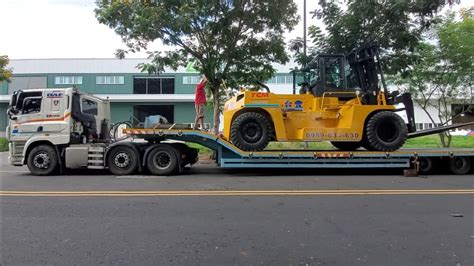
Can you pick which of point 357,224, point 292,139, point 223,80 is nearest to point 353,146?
point 292,139

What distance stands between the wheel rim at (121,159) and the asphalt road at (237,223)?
1671 millimetres

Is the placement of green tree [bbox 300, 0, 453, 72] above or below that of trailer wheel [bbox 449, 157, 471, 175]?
above

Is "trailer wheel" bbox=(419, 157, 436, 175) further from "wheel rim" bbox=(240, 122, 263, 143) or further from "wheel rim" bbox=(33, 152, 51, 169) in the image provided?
"wheel rim" bbox=(33, 152, 51, 169)

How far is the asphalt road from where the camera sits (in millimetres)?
5023

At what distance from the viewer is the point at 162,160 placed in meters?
12.5

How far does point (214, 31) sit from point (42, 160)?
23.7 feet

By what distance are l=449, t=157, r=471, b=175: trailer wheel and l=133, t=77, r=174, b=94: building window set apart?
43.4 meters

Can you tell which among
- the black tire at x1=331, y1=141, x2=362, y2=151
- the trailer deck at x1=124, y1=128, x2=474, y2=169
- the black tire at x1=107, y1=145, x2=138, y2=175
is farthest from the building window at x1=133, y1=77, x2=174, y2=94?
the trailer deck at x1=124, y1=128, x2=474, y2=169

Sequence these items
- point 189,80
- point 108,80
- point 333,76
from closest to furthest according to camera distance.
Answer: point 333,76, point 189,80, point 108,80

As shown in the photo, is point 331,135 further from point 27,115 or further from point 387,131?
point 27,115

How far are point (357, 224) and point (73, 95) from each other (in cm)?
944

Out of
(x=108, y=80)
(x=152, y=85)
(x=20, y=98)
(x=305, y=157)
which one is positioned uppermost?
(x=108, y=80)

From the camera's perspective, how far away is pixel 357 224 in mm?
6414

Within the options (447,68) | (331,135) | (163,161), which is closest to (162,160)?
(163,161)
